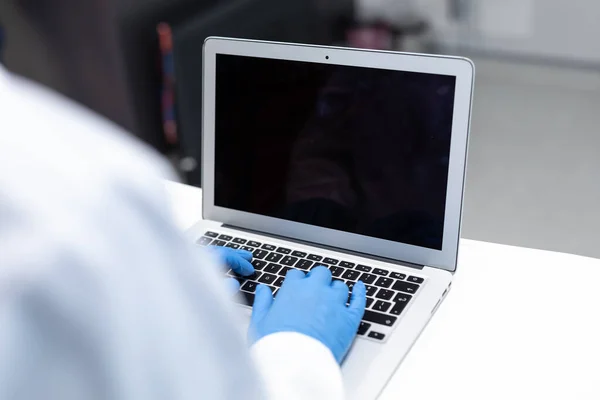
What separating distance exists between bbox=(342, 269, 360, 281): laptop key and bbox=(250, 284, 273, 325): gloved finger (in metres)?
0.10

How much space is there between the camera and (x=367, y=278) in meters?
0.79

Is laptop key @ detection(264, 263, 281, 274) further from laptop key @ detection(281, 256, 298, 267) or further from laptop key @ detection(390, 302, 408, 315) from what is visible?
laptop key @ detection(390, 302, 408, 315)

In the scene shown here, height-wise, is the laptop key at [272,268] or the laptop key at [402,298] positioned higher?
the laptop key at [402,298]

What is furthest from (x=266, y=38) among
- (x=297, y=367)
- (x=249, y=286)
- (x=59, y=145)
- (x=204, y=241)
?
(x=59, y=145)

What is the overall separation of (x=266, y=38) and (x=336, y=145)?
1.43m

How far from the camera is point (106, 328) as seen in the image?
283 millimetres

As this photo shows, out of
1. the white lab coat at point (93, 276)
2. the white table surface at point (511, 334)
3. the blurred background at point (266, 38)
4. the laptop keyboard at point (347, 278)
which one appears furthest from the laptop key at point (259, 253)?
the blurred background at point (266, 38)

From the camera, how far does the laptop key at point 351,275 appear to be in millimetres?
793

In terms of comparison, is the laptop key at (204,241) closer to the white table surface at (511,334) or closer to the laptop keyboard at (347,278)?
the laptop keyboard at (347,278)

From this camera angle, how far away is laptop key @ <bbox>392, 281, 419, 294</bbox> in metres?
0.77

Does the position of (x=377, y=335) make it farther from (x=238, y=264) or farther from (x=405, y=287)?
(x=238, y=264)

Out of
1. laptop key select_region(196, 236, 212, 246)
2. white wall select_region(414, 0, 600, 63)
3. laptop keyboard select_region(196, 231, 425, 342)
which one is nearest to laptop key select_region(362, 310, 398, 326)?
laptop keyboard select_region(196, 231, 425, 342)

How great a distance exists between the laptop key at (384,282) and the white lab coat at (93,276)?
46 cm

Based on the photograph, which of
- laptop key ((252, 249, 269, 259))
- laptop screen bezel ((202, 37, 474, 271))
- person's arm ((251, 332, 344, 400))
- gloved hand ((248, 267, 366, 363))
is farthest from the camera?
laptop key ((252, 249, 269, 259))
